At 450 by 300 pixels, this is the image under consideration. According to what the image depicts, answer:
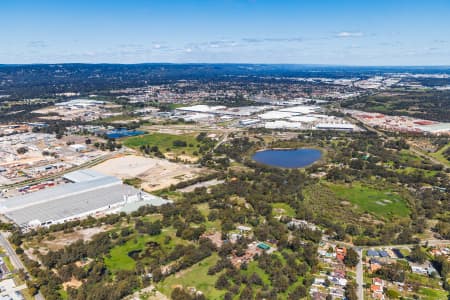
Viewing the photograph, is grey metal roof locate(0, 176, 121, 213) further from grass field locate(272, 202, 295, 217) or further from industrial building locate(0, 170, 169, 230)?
Answer: grass field locate(272, 202, 295, 217)

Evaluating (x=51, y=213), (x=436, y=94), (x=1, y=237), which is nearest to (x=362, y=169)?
(x=51, y=213)

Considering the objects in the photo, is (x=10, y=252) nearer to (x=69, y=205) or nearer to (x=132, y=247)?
(x=69, y=205)

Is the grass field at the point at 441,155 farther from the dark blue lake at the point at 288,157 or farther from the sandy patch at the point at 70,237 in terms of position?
the sandy patch at the point at 70,237

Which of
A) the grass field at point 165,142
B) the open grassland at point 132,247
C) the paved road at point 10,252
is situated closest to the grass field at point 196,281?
the open grassland at point 132,247

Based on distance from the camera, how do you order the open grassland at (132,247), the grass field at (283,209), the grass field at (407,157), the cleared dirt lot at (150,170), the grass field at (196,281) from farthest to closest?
the grass field at (407,157), the cleared dirt lot at (150,170), the grass field at (283,209), the open grassland at (132,247), the grass field at (196,281)

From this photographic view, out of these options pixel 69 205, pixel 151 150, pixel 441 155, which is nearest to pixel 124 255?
pixel 69 205

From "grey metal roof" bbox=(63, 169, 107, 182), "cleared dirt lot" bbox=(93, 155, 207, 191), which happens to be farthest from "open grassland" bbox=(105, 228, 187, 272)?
"grey metal roof" bbox=(63, 169, 107, 182)
